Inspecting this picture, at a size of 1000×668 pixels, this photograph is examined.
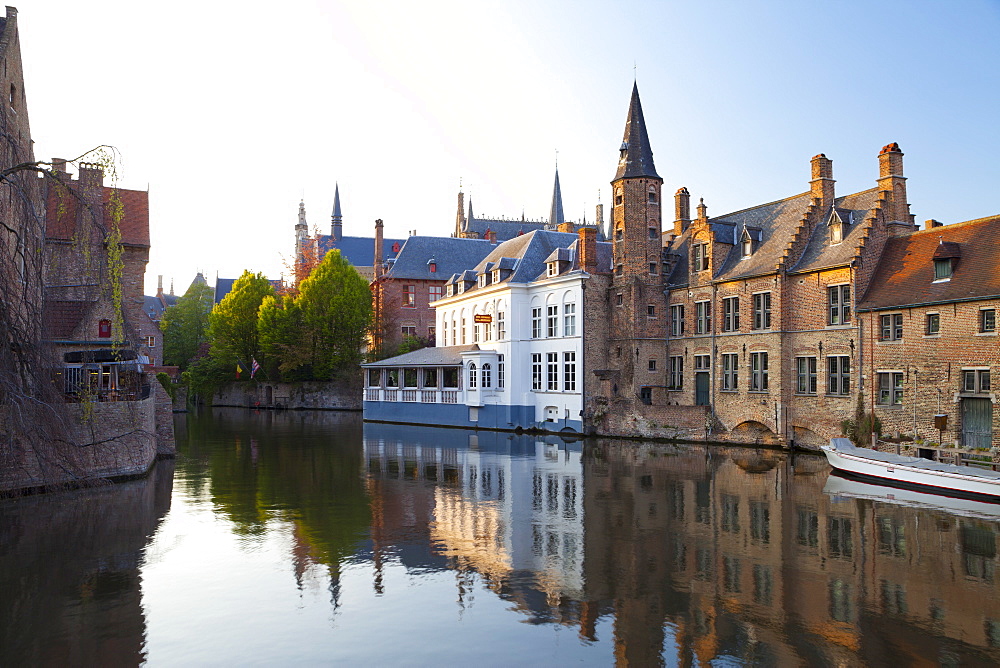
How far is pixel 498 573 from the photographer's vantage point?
13.5 metres

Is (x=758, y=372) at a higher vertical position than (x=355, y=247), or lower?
lower

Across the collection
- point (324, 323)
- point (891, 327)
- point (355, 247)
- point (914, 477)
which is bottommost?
point (914, 477)

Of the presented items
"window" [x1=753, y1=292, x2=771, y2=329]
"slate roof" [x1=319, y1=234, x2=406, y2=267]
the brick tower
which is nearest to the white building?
the brick tower

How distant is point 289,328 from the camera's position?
206ft

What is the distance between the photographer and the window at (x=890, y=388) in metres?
28.0

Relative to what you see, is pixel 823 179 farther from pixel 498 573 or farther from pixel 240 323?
pixel 240 323

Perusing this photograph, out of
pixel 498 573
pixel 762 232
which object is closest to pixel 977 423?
pixel 762 232

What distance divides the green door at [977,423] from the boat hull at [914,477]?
4319 mm

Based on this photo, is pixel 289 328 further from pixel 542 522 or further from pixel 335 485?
pixel 542 522

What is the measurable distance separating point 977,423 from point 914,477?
518cm

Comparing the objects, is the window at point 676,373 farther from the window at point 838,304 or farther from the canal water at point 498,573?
the canal water at point 498,573

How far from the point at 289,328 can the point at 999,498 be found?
52.4 m

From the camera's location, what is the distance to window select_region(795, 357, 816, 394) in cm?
3177

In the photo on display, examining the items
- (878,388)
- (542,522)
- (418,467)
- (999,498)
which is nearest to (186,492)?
(418,467)
